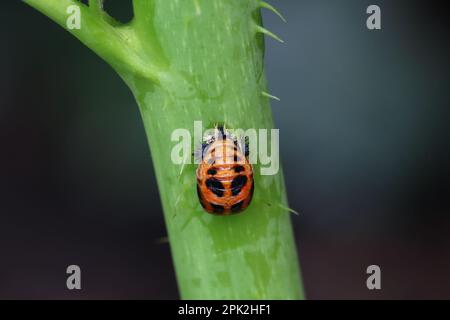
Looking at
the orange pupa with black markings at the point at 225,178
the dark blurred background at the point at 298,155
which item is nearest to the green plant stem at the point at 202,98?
the orange pupa with black markings at the point at 225,178

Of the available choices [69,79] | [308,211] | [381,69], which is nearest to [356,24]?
[381,69]

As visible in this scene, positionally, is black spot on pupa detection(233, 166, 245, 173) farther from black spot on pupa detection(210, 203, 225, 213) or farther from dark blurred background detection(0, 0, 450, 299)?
dark blurred background detection(0, 0, 450, 299)

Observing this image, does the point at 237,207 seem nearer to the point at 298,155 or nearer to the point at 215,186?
the point at 215,186

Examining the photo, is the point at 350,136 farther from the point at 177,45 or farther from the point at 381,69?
the point at 177,45

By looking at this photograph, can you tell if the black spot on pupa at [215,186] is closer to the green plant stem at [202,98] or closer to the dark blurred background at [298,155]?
the green plant stem at [202,98]

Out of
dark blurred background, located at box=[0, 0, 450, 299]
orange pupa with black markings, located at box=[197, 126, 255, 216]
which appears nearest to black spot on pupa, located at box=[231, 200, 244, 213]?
orange pupa with black markings, located at box=[197, 126, 255, 216]

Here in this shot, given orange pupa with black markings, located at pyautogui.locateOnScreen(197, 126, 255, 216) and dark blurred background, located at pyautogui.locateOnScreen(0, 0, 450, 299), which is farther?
dark blurred background, located at pyautogui.locateOnScreen(0, 0, 450, 299)

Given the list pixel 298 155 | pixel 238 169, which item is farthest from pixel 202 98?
pixel 298 155
